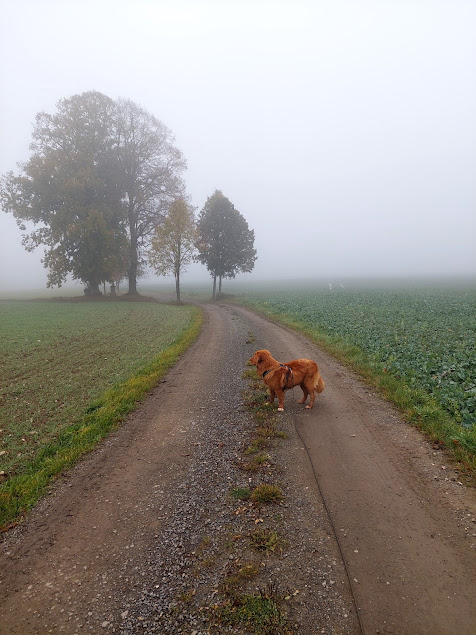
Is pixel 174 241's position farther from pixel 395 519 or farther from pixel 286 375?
pixel 395 519

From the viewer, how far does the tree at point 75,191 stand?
3756 cm

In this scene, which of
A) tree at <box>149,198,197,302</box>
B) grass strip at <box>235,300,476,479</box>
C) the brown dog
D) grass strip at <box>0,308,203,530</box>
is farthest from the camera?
tree at <box>149,198,197,302</box>

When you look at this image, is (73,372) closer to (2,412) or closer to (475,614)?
(2,412)

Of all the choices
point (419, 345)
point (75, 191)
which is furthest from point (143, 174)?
point (419, 345)

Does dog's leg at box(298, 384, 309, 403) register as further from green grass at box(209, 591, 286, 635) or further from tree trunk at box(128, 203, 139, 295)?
tree trunk at box(128, 203, 139, 295)

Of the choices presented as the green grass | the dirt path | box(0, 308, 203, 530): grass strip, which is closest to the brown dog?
the dirt path

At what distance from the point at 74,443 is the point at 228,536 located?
4220 millimetres

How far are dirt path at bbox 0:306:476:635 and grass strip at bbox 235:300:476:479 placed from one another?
39 cm

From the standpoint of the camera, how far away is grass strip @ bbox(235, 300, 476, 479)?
608 centimetres

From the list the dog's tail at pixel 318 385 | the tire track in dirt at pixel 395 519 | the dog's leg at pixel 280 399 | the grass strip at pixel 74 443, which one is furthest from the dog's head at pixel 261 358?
the grass strip at pixel 74 443

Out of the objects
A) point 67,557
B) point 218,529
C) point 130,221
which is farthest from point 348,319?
point 130,221

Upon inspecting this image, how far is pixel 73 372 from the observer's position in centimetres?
1182

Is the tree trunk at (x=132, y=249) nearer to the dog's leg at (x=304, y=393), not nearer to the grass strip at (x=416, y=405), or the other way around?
the grass strip at (x=416, y=405)

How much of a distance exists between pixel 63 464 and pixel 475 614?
6364mm
